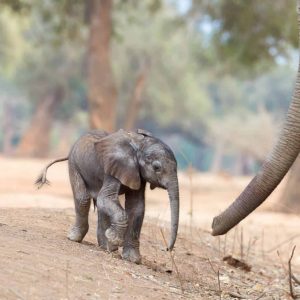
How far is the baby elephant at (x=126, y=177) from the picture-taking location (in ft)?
17.4

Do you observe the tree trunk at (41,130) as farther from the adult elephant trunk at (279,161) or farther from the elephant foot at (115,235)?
the adult elephant trunk at (279,161)

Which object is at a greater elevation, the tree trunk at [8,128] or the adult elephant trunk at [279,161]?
the adult elephant trunk at [279,161]

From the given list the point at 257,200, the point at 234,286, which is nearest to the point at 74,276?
the point at 257,200

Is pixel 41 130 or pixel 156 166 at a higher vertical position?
pixel 156 166

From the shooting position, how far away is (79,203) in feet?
19.6

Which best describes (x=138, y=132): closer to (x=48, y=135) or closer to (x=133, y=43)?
(x=48, y=135)

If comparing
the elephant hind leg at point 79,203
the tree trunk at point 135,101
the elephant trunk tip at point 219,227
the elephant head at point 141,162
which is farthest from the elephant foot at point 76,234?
the tree trunk at point 135,101

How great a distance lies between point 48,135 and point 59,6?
20.3 metres

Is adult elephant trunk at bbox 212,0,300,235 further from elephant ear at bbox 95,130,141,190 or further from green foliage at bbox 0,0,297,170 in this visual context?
green foliage at bbox 0,0,297,170

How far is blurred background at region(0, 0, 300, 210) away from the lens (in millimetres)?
20156

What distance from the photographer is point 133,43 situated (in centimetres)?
4472

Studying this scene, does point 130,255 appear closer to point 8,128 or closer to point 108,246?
point 108,246

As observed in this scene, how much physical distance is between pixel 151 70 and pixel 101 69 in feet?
89.7

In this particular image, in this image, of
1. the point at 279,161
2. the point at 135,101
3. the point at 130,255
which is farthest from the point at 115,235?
the point at 135,101
